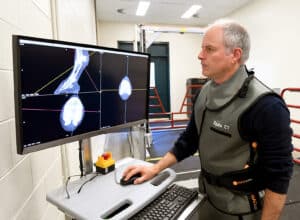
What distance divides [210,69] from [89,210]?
0.79 m

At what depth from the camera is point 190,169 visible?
3.08 m

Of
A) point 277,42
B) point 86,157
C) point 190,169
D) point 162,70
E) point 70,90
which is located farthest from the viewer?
point 162,70

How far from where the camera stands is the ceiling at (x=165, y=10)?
4.83 metres

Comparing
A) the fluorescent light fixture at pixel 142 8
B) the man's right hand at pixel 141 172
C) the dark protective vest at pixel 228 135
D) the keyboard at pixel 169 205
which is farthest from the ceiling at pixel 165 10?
the keyboard at pixel 169 205

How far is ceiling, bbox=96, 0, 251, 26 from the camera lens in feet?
15.9

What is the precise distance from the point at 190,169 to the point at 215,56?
236 cm

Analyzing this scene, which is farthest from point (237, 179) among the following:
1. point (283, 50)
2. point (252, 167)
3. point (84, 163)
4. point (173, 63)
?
point (173, 63)

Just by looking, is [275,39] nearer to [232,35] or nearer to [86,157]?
[232,35]

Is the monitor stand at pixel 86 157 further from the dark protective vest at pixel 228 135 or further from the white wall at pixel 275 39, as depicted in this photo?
the white wall at pixel 275 39

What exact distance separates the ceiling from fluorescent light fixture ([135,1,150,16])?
0.30 ft

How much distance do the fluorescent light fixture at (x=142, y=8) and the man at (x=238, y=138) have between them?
4.32 meters

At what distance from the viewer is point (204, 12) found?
18.2 ft

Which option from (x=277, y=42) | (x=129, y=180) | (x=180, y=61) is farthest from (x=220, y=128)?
(x=180, y=61)

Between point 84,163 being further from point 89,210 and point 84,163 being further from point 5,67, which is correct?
point 5,67
